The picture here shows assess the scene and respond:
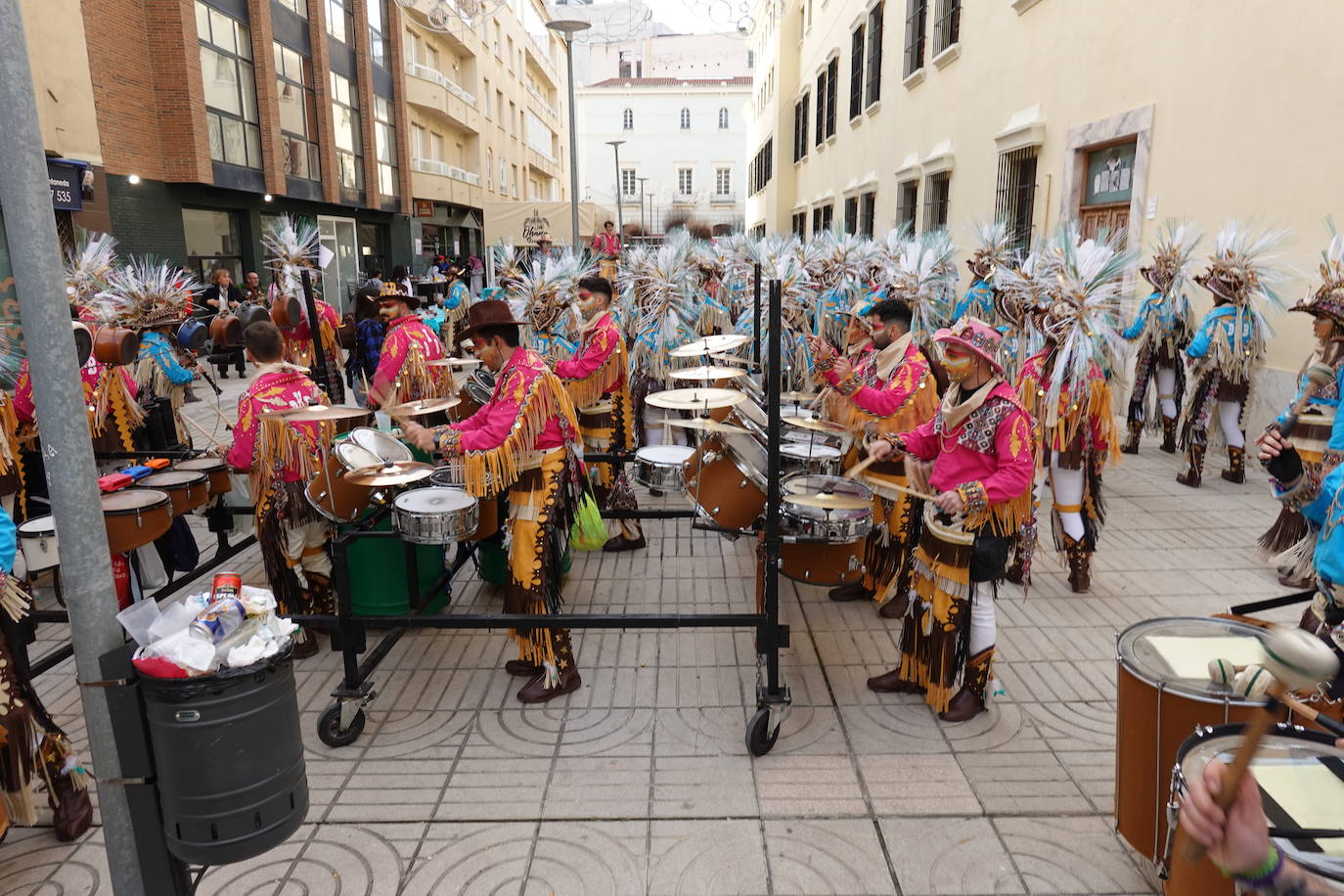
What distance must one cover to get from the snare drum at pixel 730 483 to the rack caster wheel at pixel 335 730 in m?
1.93

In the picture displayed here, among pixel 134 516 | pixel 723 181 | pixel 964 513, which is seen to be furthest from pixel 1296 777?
pixel 723 181

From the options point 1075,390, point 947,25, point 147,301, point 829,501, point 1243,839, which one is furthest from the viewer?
point 947,25

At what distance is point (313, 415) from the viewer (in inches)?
161

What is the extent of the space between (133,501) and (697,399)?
9.45 feet

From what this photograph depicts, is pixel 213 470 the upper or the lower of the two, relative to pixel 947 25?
lower

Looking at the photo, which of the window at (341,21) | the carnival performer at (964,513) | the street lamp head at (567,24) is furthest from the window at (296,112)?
the carnival performer at (964,513)

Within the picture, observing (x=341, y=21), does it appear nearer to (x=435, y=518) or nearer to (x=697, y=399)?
(x=697, y=399)

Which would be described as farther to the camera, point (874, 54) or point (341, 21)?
point (341, 21)

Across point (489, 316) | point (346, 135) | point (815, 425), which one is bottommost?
point (815, 425)

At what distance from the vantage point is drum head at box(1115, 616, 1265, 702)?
2537 mm

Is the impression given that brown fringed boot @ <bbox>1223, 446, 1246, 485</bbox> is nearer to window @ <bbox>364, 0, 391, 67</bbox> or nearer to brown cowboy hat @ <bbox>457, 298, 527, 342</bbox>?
brown cowboy hat @ <bbox>457, 298, 527, 342</bbox>

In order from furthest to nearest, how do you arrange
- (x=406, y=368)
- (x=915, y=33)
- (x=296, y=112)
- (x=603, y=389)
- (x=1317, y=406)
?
(x=296, y=112), (x=915, y=33), (x=603, y=389), (x=406, y=368), (x=1317, y=406)

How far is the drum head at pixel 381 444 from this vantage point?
431 centimetres

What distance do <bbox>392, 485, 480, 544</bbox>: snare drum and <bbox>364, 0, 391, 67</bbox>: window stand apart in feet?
81.2
